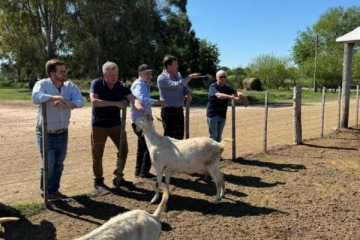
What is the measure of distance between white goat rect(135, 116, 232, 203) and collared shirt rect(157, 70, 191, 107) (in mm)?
949

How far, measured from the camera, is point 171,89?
24.4ft

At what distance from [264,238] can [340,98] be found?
11019 millimetres

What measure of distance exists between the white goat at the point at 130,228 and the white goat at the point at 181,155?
2287 mm

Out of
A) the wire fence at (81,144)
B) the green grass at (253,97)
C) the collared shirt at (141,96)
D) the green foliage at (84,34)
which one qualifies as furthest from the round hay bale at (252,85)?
the collared shirt at (141,96)

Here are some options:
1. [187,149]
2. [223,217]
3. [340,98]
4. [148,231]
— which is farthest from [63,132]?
[340,98]

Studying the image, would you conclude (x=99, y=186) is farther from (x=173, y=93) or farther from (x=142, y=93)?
(x=173, y=93)

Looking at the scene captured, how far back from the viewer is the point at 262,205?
6.30 meters

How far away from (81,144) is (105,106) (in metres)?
5.31

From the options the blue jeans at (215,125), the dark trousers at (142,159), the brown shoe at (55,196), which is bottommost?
the brown shoe at (55,196)

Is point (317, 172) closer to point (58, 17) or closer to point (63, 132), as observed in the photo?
point (63, 132)

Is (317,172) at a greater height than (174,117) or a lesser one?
lesser

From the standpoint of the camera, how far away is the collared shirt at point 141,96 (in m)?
6.76

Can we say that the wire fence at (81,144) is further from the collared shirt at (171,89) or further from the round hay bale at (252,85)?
the round hay bale at (252,85)

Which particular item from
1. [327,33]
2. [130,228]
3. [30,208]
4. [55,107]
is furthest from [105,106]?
[327,33]
